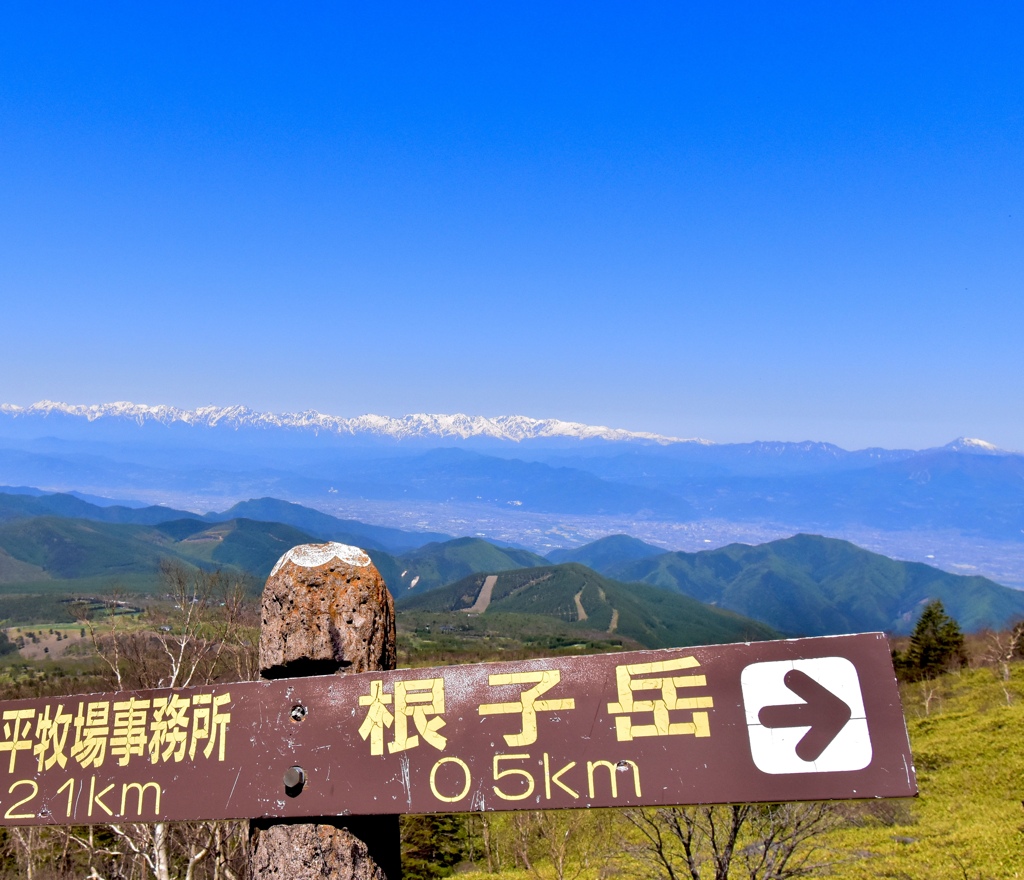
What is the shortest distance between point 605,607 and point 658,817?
177700 mm

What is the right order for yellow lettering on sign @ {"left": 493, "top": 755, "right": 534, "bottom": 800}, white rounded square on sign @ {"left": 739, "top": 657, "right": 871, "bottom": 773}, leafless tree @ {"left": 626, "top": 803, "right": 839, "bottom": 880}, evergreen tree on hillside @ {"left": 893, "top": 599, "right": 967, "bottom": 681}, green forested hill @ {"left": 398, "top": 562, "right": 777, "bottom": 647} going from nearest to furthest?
white rounded square on sign @ {"left": 739, "top": 657, "right": 871, "bottom": 773} → yellow lettering on sign @ {"left": 493, "top": 755, "right": 534, "bottom": 800} → leafless tree @ {"left": 626, "top": 803, "right": 839, "bottom": 880} → evergreen tree on hillside @ {"left": 893, "top": 599, "right": 967, "bottom": 681} → green forested hill @ {"left": 398, "top": 562, "right": 777, "bottom": 647}

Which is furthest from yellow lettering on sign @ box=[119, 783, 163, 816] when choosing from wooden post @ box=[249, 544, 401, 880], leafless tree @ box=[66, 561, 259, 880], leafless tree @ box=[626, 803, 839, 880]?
leafless tree @ box=[66, 561, 259, 880]

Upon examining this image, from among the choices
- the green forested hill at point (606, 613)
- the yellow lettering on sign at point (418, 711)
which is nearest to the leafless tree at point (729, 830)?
the yellow lettering on sign at point (418, 711)

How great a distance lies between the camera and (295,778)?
3.69 metres

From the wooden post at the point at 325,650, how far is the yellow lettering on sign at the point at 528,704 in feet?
2.87

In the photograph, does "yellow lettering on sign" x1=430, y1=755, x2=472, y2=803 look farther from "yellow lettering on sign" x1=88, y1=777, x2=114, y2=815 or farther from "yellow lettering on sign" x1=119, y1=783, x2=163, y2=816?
"yellow lettering on sign" x1=88, y1=777, x2=114, y2=815

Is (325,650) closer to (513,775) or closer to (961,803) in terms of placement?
(513,775)

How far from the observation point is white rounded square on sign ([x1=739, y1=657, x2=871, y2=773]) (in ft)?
10.3

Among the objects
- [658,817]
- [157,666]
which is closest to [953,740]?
[658,817]

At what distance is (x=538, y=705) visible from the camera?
3.60 meters

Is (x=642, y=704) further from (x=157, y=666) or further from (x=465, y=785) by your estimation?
(x=157, y=666)

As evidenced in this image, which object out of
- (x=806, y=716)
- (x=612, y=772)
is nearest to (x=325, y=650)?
(x=612, y=772)

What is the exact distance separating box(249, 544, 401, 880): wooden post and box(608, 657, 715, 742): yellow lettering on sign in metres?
1.55

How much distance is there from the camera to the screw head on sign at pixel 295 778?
369 cm
